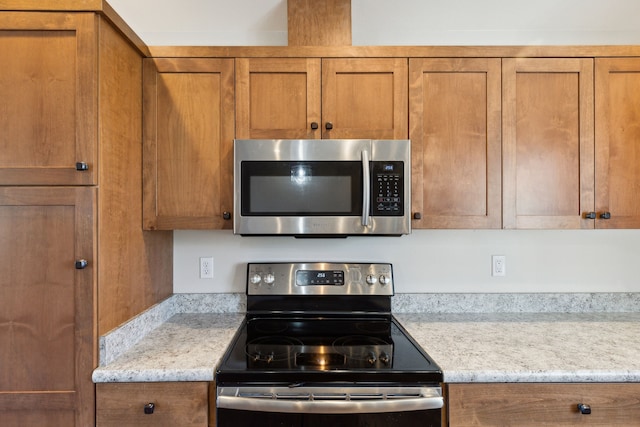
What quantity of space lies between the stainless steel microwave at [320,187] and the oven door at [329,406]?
61cm

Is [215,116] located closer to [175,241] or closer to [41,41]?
[41,41]

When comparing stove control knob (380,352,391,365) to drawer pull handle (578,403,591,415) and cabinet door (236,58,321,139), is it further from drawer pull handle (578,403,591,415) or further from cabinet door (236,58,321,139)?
cabinet door (236,58,321,139)

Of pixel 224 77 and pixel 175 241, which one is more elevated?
pixel 224 77

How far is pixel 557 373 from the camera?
1.15m

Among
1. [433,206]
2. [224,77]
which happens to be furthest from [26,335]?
[433,206]

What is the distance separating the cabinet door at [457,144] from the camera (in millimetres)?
1535

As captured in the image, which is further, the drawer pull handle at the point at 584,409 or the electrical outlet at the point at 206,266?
the electrical outlet at the point at 206,266

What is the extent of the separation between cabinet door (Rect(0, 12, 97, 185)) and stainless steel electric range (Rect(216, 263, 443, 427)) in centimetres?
87

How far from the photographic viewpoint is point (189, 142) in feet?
5.03

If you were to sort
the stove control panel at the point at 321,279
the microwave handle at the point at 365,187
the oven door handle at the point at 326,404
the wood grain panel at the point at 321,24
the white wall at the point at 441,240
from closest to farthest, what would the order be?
1. the oven door handle at the point at 326,404
2. the microwave handle at the point at 365,187
3. the wood grain panel at the point at 321,24
4. the stove control panel at the point at 321,279
5. the white wall at the point at 441,240

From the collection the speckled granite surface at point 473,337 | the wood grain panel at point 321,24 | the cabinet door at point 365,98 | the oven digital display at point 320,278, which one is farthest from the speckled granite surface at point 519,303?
the wood grain panel at point 321,24

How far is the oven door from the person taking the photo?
3.63ft

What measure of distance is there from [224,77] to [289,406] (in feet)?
4.40

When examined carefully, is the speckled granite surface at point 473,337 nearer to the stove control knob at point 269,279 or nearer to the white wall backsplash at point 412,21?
the stove control knob at point 269,279
